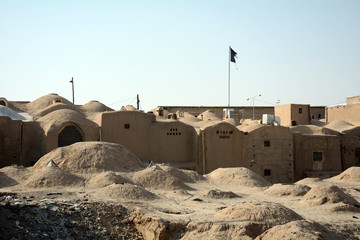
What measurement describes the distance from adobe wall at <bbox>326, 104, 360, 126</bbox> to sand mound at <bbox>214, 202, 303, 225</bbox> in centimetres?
2506

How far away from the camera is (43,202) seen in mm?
12695

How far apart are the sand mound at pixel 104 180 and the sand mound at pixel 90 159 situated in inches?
62.4

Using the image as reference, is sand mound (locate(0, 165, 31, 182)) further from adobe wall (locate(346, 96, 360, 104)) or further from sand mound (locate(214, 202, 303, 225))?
adobe wall (locate(346, 96, 360, 104))

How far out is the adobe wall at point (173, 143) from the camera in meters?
26.3

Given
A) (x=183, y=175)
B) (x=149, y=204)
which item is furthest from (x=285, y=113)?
(x=149, y=204)

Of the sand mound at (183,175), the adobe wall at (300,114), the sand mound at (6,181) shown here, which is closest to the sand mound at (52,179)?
the sand mound at (6,181)

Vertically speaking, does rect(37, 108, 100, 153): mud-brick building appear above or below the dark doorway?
above

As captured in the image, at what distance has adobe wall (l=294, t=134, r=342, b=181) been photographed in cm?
2925

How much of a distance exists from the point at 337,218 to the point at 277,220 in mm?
2738

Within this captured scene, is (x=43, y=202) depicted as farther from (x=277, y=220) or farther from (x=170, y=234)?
(x=277, y=220)

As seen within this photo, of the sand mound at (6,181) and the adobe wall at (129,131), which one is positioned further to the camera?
the adobe wall at (129,131)

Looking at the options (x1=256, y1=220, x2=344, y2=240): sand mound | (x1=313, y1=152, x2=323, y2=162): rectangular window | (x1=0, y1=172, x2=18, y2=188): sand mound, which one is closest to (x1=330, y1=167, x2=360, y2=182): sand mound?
(x1=313, y1=152, x2=323, y2=162): rectangular window

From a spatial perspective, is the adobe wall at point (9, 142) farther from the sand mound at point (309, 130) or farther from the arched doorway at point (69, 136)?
the sand mound at point (309, 130)

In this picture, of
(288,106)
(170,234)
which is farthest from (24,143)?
(288,106)
